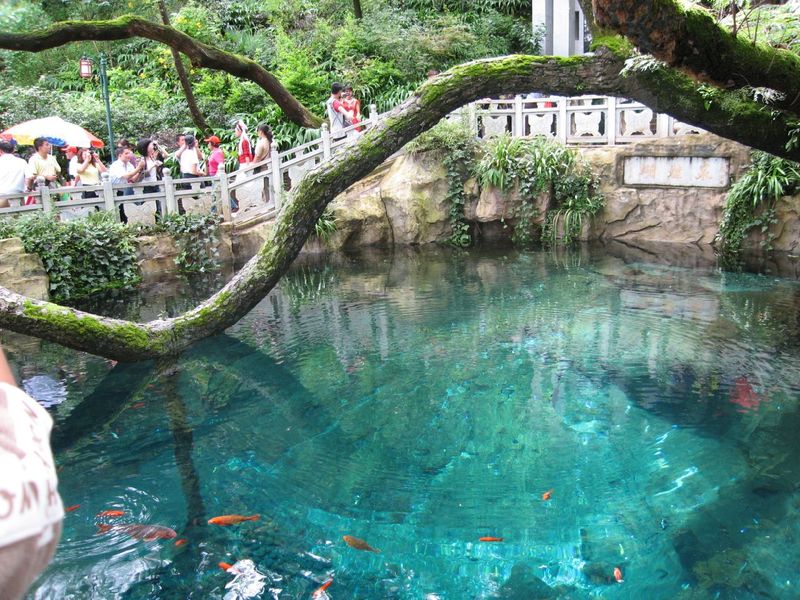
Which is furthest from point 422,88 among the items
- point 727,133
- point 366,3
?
point 366,3

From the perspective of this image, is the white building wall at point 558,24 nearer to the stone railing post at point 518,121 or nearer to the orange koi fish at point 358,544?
the stone railing post at point 518,121

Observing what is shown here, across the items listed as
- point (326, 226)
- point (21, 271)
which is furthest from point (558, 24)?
point (21, 271)

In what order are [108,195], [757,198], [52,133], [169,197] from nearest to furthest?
1. [757,198]
2. [108,195]
3. [52,133]
4. [169,197]

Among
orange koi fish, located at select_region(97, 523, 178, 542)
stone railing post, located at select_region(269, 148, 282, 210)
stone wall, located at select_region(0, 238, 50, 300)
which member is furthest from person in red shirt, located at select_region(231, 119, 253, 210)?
orange koi fish, located at select_region(97, 523, 178, 542)

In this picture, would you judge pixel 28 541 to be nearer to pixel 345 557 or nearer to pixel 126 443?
pixel 345 557

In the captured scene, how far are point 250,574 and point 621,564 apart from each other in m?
2.15

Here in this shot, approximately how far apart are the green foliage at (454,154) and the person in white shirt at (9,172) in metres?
6.69

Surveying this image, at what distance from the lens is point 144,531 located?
472 cm

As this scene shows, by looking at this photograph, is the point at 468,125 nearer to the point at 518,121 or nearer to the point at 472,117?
the point at 472,117

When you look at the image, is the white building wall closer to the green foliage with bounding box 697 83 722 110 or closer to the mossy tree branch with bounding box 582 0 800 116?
the green foliage with bounding box 697 83 722 110

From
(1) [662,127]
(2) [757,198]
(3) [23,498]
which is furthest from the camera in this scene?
(1) [662,127]

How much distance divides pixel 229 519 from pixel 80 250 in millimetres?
7703

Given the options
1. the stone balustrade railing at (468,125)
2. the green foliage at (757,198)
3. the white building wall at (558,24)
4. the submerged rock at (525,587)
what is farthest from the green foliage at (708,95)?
the white building wall at (558,24)

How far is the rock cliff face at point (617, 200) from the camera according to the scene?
12438mm
